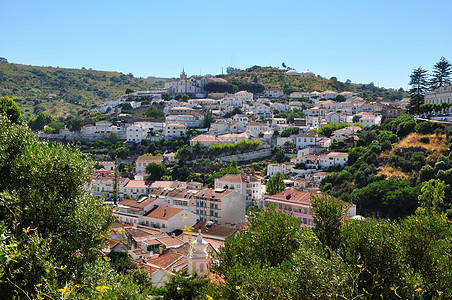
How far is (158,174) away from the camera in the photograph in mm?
60031

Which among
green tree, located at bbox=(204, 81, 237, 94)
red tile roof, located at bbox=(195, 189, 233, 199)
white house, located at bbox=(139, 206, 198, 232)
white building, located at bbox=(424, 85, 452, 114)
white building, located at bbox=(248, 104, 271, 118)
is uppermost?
green tree, located at bbox=(204, 81, 237, 94)

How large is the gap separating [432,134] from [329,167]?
13.1m

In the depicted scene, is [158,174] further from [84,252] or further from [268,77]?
[268,77]

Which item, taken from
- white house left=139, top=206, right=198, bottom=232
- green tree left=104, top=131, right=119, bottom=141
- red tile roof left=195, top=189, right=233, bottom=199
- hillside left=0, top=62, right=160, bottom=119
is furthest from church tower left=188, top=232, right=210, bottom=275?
hillside left=0, top=62, right=160, bottom=119

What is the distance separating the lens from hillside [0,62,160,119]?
411ft

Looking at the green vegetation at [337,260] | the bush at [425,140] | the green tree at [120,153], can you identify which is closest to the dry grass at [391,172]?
the bush at [425,140]

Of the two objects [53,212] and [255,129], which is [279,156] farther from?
[53,212]

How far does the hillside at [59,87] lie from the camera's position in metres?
125

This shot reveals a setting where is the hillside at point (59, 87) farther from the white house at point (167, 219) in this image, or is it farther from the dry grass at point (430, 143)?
the dry grass at point (430, 143)

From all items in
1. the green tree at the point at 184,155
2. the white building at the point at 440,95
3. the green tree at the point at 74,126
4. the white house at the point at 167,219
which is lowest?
the white house at the point at 167,219

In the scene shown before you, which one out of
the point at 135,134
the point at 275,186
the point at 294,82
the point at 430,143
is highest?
the point at 294,82

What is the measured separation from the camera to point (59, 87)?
153 metres

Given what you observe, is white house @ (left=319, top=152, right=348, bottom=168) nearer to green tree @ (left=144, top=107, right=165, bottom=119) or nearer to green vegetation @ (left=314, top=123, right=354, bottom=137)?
green vegetation @ (left=314, top=123, right=354, bottom=137)

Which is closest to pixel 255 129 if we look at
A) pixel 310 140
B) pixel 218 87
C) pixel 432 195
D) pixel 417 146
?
pixel 310 140
